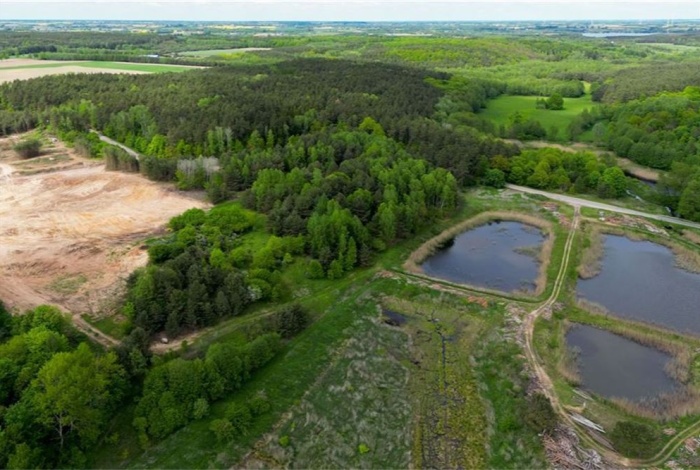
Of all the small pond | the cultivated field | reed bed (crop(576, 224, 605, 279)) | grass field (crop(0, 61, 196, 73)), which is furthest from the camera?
grass field (crop(0, 61, 196, 73))

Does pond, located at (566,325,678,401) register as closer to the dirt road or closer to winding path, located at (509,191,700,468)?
winding path, located at (509,191,700,468)

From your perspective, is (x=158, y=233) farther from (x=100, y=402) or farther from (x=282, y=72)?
(x=282, y=72)

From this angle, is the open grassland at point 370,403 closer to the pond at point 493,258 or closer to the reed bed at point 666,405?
the pond at point 493,258

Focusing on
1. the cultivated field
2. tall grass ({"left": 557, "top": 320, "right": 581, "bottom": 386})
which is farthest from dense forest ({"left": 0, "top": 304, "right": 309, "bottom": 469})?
the cultivated field

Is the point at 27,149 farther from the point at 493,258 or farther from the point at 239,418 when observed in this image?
the point at 493,258

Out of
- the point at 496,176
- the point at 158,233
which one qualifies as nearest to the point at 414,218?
the point at 496,176

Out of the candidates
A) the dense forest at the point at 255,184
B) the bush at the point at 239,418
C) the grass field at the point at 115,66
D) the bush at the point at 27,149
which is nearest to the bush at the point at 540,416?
the dense forest at the point at 255,184

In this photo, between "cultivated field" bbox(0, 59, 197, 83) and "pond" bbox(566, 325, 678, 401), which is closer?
"pond" bbox(566, 325, 678, 401)
